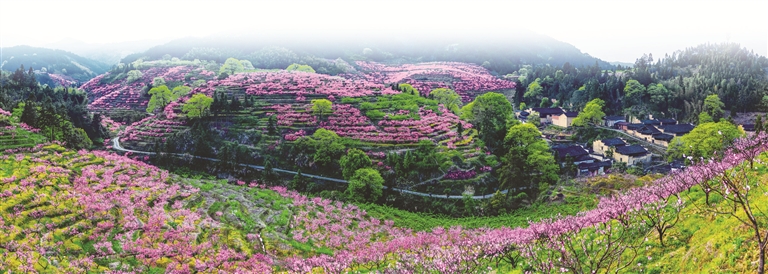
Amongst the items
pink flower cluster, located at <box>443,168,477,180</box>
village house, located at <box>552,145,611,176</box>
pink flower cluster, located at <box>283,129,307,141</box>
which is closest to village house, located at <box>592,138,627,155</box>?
village house, located at <box>552,145,611,176</box>

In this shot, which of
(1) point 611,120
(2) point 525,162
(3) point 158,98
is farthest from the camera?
(1) point 611,120

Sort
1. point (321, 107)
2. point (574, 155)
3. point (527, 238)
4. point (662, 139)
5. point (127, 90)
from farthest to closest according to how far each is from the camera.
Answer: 1. point (127, 90)
2. point (662, 139)
3. point (574, 155)
4. point (321, 107)
5. point (527, 238)

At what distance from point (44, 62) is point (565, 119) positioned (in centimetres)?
20174

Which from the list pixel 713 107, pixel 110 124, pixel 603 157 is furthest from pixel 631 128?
pixel 110 124

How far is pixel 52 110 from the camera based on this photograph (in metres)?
48.8

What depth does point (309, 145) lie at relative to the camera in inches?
2264

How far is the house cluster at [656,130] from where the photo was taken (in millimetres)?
74750

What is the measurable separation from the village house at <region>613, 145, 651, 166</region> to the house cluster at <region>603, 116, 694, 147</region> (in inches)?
393

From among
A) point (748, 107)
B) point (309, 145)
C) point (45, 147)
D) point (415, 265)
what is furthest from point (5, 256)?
point (748, 107)

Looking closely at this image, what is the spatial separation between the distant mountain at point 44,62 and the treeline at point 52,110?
9895 centimetres

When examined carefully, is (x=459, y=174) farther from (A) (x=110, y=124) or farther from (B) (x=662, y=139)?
(A) (x=110, y=124)

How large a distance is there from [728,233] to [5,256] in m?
28.8

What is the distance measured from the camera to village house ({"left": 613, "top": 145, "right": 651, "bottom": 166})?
2608 inches

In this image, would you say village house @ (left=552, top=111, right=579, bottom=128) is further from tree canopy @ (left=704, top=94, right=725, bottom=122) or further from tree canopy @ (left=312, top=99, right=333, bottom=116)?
tree canopy @ (left=312, top=99, right=333, bottom=116)
